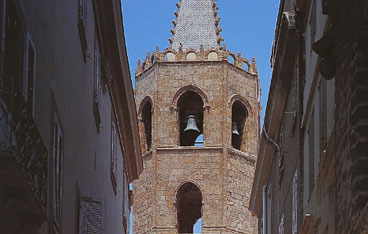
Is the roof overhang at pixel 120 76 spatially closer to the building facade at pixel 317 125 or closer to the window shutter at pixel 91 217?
the building facade at pixel 317 125

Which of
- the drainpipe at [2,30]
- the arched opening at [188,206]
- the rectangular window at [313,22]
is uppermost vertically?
the arched opening at [188,206]

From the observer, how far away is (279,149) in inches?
1224

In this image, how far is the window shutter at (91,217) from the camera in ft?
80.6

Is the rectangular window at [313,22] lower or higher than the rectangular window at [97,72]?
lower

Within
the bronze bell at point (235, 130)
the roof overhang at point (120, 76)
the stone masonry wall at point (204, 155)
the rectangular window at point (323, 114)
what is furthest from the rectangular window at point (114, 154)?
the bronze bell at point (235, 130)

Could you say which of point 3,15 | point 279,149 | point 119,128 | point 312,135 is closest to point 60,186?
point 312,135

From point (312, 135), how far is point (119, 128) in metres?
13.3

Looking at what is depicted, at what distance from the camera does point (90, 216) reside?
2517 centimetres

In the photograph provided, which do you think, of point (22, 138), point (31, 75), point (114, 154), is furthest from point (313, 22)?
point (114, 154)

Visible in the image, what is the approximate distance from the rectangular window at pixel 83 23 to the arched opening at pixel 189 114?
40.7 meters

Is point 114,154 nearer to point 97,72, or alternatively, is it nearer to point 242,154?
point 97,72

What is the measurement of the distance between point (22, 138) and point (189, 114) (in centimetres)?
5163

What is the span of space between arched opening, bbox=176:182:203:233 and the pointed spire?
7.16 meters

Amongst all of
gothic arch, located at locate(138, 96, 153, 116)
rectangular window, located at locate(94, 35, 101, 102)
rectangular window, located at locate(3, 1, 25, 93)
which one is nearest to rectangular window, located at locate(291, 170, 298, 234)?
rectangular window, located at locate(94, 35, 101, 102)
